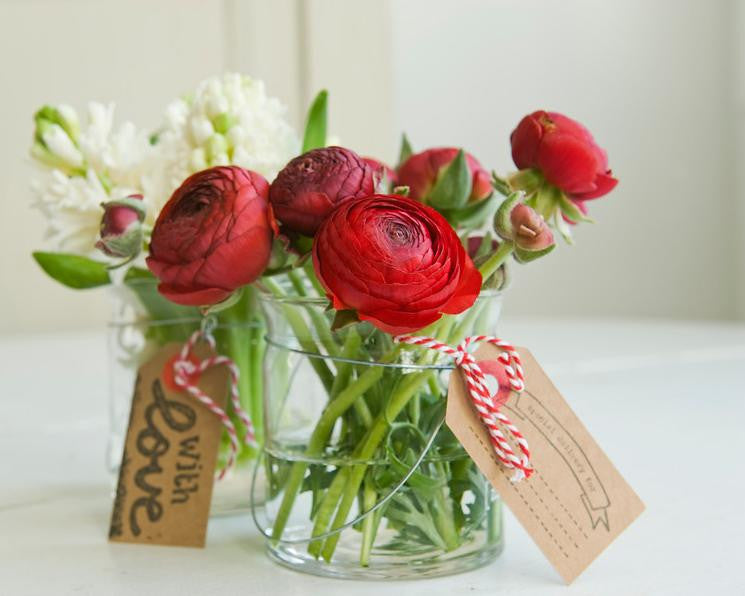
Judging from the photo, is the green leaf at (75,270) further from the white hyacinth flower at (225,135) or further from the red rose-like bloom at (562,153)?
the red rose-like bloom at (562,153)

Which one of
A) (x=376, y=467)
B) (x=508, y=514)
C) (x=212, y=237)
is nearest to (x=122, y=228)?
(x=212, y=237)

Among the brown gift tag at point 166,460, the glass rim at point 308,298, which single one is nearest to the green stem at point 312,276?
the glass rim at point 308,298

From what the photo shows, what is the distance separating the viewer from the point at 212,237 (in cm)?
56

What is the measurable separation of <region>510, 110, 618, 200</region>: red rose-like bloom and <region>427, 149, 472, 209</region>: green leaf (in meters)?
0.06

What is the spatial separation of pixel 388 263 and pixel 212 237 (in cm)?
10

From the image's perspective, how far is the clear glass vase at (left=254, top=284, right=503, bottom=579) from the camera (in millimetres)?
604

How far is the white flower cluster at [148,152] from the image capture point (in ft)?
2.39

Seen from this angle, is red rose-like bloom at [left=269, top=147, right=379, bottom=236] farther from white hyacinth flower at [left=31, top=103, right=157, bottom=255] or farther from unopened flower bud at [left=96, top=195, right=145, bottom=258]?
white hyacinth flower at [left=31, top=103, right=157, bottom=255]

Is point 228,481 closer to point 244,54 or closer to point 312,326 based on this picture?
point 312,326

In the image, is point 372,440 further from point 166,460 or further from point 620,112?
point 620,112

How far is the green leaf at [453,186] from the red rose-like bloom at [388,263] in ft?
0.46

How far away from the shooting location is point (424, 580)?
613 millimetres

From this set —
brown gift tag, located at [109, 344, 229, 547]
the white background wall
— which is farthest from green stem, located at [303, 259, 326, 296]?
the white background wall

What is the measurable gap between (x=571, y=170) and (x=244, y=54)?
5.76 feet
